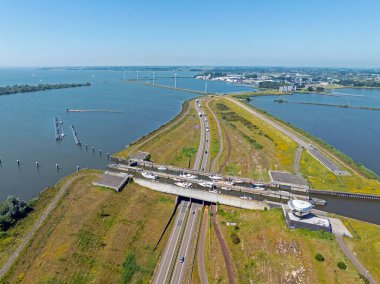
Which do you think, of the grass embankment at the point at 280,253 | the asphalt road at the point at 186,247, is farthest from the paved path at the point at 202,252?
the grass embankment at the point at 280,253

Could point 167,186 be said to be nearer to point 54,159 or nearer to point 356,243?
point 356,243

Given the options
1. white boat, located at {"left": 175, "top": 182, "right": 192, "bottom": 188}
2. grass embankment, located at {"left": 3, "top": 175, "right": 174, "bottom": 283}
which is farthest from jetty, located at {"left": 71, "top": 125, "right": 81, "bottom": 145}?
white boat, located at {"left": 175, "top": 182, "right": 192, "bottom": 188}

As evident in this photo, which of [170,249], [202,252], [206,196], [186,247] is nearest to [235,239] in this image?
[202,252]

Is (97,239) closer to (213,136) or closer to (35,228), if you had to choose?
(35,228)

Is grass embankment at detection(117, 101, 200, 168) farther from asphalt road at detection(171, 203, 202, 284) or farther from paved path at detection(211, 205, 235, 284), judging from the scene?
paved path at detection(211, 205, 235, 284)

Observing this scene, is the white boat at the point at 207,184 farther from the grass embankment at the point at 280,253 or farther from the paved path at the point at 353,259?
the paved path at the point at 353,259

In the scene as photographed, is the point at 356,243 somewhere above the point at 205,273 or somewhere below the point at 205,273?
above

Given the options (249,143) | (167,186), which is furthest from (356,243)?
(249,143)
